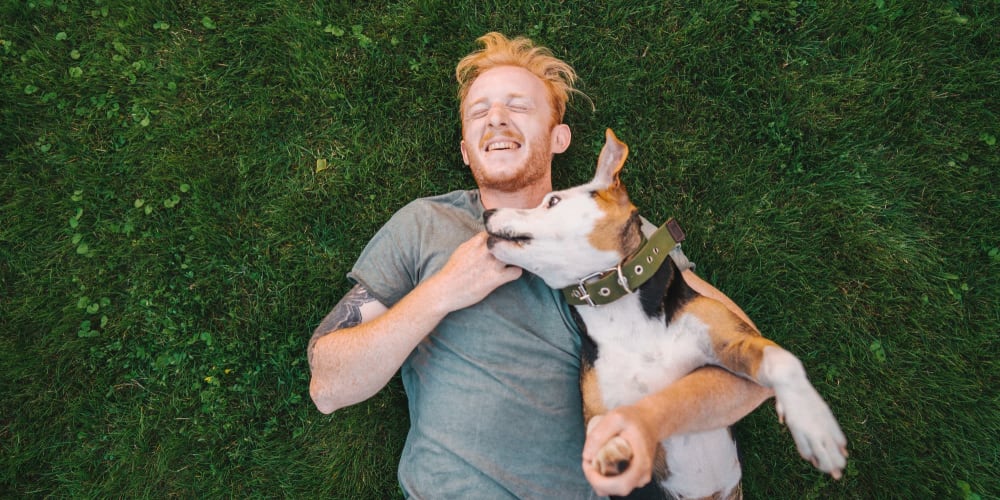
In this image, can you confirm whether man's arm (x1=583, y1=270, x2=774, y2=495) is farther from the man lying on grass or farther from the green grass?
the green grass

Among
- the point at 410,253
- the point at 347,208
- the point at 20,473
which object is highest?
the point at 410,253

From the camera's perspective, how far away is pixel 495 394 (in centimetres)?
312

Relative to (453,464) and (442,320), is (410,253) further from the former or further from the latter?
(453,464)

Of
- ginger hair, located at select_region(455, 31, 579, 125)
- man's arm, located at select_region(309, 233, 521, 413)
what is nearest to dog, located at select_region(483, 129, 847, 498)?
man's arm, located at select_region(309, 233, 521, 413)

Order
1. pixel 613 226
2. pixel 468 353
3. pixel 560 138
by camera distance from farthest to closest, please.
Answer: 1. pixel 560 138
2. pixel 468 353
3. pixel 613 226

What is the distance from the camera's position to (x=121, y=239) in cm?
418

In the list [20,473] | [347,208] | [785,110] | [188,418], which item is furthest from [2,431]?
[785,110]

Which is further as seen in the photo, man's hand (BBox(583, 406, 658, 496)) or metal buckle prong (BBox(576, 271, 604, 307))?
metal buckle prong (BBox(576, 271, 604, 307))

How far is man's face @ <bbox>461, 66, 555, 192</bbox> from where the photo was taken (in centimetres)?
352

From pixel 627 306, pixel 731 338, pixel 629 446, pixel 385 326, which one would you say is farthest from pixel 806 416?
pixel 385 326

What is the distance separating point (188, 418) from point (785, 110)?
4.79 m

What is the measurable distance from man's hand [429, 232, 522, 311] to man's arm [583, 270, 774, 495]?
0.85 metres

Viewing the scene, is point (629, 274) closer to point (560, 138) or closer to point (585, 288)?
point (585, 288)

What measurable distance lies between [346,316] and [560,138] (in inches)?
72.5
